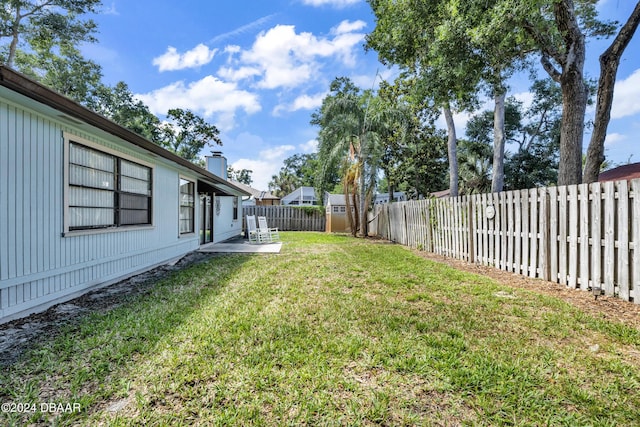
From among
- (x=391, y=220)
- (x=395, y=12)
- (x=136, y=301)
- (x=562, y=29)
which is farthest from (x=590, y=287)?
(x=391, y=220)

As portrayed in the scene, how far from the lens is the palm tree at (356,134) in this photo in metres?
12.4

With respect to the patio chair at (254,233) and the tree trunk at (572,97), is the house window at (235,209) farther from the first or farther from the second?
the tree trunk at (572,97)

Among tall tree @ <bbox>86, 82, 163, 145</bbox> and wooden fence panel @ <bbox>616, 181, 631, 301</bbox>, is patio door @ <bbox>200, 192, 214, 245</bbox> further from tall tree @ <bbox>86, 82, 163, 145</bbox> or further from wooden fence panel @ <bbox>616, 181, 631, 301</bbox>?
tall tree @ <bbox>86, 82, 163, 145</bbox>

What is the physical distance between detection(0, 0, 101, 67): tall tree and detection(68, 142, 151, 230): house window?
1595cm

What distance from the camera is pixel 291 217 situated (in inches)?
763

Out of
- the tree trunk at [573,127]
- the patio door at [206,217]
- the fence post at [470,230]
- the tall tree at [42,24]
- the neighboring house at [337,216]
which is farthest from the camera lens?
the neighboring house at [337,216]

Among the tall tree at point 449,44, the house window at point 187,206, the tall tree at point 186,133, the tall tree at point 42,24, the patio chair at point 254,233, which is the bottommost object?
the patio chair at point 254,233

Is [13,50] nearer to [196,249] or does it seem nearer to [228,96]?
[228,96]

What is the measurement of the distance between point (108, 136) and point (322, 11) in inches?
372

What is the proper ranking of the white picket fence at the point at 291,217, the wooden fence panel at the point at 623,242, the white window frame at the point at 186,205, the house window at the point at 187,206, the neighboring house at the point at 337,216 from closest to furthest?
the wooden fence panel at the point at 623,242 < the white window frame at the point at 186,205 < the house window at the point at 187,206 < the neighboring house at the point at 337,216 < the white picket fence at the point at 291,217

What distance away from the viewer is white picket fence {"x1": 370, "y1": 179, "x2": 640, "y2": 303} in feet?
11.7

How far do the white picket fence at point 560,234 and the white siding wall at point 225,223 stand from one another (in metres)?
8.58

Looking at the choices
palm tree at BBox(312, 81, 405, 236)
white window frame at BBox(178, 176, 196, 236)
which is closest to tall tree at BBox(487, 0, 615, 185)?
palm tree at BBox(312, 81, 405, 236)

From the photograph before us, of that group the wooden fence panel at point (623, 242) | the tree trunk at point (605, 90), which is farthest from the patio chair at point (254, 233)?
the wooden fence panel at point (623, 242)
